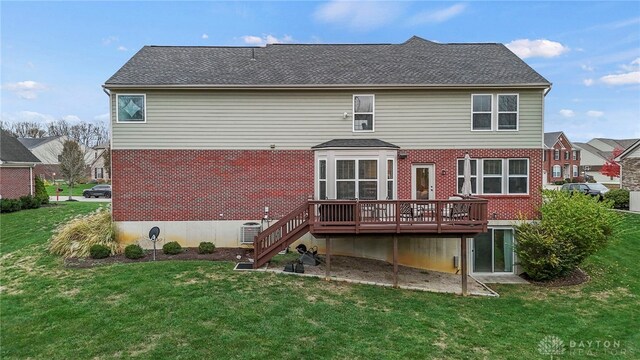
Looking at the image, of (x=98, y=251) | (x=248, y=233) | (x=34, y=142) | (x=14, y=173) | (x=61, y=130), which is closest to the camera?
(x=98, y=251)

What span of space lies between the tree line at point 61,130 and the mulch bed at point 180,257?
72259 millimetres

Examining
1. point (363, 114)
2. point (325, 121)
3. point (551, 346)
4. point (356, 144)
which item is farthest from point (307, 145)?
point (551, 346)

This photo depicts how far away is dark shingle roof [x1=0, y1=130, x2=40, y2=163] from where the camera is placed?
22719mm

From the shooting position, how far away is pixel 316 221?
1068cm

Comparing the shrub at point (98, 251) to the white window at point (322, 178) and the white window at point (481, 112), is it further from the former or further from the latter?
the white window at point (481, 112)

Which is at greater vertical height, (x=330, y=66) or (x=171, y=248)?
(x=330, y=66)

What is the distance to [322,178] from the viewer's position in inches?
502

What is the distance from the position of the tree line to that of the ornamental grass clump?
230 feet

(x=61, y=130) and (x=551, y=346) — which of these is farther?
(x=61, y=130)

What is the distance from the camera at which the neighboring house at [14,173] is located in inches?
846

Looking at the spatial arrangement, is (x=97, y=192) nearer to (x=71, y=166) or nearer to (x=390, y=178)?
(x=71, y=166)

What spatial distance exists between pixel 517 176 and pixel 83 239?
16.7 metres

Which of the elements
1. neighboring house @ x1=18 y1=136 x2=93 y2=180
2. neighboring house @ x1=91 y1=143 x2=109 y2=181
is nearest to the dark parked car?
neighboring house @ x1=91 y1=143 x2=109 y2=181

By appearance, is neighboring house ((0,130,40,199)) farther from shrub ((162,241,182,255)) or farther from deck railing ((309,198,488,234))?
deck railing ((309,198,488,234))
